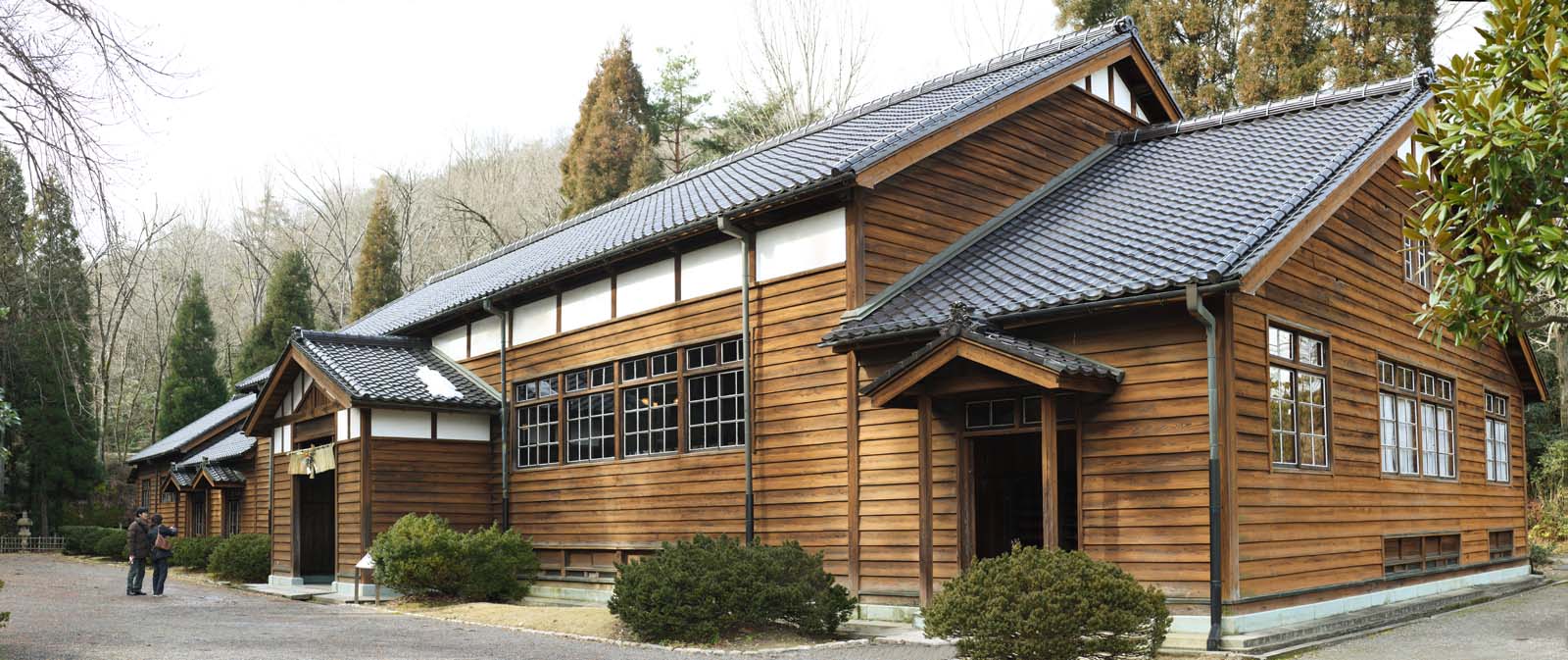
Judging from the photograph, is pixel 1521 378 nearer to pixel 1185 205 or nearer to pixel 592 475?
pixel 1185 205

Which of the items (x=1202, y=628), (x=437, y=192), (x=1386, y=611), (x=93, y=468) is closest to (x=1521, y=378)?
(x=1386, y=611)

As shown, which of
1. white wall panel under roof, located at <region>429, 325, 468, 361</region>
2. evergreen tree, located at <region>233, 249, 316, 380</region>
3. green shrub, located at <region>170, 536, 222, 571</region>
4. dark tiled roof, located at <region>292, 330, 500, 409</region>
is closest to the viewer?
dark tiled roof, located at <region>292, 330, 500, 409</region>

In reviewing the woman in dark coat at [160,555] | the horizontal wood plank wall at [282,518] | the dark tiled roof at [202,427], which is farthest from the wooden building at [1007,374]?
the dark tiled roof at [202,427]

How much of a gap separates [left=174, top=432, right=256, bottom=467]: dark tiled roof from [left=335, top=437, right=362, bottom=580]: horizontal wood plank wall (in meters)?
10.3

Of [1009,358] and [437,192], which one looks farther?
[437,192]

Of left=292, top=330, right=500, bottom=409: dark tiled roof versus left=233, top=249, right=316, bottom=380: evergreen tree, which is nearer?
left=292, top=330, right=500, bottom=409: dark tiled roof

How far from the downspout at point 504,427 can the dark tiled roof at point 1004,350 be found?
9336 millimetres

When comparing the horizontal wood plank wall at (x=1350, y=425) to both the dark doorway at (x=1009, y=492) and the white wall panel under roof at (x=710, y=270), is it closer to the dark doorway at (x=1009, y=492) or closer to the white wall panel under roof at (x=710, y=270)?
the dark doorway at (x=1009, y=492)

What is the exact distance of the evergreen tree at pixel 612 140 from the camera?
41.0m

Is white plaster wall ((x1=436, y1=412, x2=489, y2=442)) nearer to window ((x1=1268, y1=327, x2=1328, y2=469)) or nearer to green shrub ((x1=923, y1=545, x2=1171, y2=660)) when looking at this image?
green shrub ((x1=923, y1=545, x2=1171, y2=660))

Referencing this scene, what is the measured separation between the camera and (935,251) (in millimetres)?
14766

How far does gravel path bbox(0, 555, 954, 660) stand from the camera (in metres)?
11.3

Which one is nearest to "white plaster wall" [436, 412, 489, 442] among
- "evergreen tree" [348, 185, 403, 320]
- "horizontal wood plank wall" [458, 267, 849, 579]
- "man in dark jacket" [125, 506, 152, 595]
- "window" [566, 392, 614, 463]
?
"horizontal wood plank wall" [458, 267, 849, 579]

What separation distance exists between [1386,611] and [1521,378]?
829 centimetres
